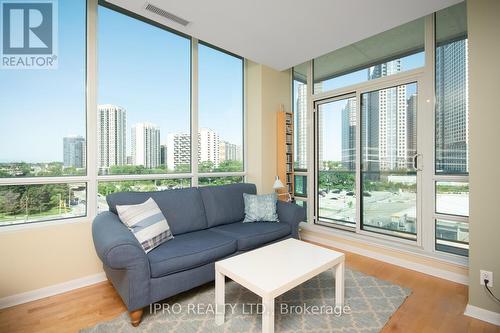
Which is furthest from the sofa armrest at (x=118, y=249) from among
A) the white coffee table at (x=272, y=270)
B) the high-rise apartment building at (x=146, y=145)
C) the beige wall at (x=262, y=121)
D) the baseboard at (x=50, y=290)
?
the beige wall at (x=262, y=121)

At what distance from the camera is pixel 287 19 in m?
2.47

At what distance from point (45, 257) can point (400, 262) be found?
3.69 m

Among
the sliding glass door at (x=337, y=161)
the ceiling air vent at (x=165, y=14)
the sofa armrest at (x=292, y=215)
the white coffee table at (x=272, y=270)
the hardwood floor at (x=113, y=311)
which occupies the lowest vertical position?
the hardwood floor at (x=113, y=311)

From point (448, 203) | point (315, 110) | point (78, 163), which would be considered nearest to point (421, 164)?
Answer: point (448, 203)

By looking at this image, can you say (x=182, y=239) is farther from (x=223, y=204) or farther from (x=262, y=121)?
(x=262, y=121)

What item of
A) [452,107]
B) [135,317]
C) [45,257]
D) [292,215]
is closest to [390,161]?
[452,107]

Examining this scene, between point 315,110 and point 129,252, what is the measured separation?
3.28m

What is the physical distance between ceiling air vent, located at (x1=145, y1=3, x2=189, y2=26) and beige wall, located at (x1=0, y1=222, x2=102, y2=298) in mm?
2179

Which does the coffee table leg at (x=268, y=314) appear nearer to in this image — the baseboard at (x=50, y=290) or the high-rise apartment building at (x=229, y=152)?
the baseboard at (x=50, y=290)

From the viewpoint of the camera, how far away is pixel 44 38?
2271mm

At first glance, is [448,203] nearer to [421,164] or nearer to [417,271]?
[421,164]

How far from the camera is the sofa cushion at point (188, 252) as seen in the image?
1873mm

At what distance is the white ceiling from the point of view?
2213mm

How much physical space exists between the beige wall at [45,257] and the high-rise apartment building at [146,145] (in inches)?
34.3
